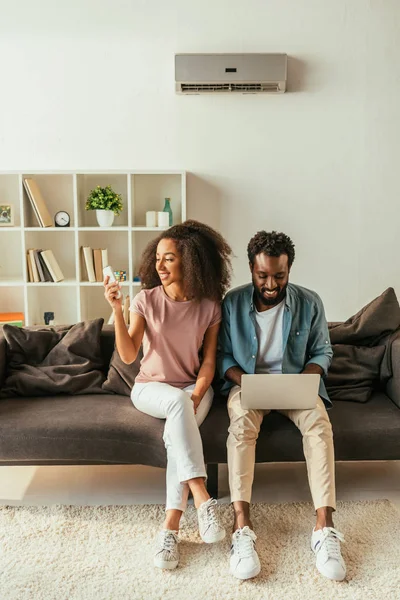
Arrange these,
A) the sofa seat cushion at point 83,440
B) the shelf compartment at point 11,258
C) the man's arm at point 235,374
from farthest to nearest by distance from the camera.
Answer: the shelf compartment at point 11,258
the man's arm at point 235,374
the sofa seat cushion at point 83,440

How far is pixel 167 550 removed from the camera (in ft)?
7.61

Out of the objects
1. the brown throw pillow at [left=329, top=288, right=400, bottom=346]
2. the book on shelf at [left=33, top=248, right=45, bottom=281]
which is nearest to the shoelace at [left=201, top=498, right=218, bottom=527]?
the brown throw pillow at [left=329, top=288, right=400, bottom=346]

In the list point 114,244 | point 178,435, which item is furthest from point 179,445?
point 114,244

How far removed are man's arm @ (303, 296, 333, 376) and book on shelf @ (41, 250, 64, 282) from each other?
230cm

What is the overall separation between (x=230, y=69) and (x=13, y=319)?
7.26 feet

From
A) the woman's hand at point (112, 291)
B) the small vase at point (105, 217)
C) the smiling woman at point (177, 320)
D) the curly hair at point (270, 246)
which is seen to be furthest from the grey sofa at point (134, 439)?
the small vase at point (105, 217)

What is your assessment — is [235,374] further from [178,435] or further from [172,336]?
[178,435]

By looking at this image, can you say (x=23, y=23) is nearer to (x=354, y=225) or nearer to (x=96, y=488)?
(x=354, y=225)

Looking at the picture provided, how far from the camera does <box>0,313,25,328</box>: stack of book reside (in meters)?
4.67

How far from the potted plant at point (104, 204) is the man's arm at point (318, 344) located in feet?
6.94

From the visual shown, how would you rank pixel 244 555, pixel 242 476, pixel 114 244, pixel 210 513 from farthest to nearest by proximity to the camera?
pixel 114 244 → pixel 242 476 → pixel 210 513 → pixel 244 555

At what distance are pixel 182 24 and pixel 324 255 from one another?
183cm

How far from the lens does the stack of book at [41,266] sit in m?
4.66

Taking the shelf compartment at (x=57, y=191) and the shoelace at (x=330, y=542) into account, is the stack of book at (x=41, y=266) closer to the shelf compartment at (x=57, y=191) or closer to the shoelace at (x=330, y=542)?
the shelf compartment at (x=57, y=191)
